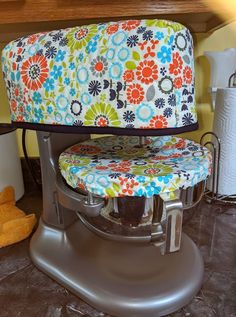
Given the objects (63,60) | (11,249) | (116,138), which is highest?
(63,60)

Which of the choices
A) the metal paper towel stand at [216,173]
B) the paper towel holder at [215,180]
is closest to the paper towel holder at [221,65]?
the metal paper towel stand at [216,173]

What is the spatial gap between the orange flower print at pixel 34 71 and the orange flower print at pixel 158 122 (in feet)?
0.51

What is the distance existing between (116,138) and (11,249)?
0.31 meters

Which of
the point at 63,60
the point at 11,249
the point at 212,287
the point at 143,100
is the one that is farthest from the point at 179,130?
the point at 11,249

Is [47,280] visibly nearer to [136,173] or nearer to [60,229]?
[60,229]

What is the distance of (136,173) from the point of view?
0.38 m

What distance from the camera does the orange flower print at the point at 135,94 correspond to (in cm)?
34

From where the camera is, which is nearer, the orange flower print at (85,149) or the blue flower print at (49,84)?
the blue flower print at (49,84)

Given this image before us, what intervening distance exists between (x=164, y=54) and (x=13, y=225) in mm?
474

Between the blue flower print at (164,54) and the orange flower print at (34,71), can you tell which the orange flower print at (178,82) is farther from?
the orange flower print at (34,71)

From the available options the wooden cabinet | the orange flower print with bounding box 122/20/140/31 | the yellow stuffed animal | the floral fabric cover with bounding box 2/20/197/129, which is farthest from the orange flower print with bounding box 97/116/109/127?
the yellow stuffed animal

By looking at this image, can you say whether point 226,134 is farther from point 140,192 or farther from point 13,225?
point 13,225

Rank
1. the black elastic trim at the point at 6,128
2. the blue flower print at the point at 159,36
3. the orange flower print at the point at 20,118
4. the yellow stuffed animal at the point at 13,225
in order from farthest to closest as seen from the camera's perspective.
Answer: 1. the black elastic trim at the point at 6,128
2. the yellow stuffed animal at the point at 13,225
3. the orange flower print at the point at 20,118
4. the blue flower print at the point at 159,36

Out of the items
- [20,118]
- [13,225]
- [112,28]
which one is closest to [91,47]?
[112,28]
